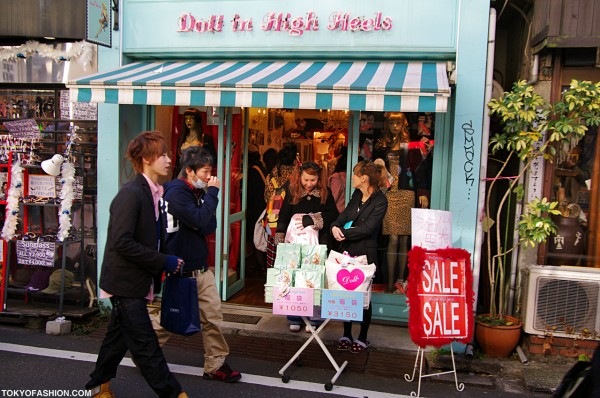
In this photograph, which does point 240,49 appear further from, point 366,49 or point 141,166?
point 141,166

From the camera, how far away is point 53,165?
5.84 m

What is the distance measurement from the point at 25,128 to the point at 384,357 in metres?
4.69

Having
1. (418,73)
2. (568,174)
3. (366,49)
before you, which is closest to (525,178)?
(568,174)

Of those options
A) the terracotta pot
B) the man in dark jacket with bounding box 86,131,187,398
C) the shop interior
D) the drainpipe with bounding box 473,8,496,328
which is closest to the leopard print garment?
the shop interior

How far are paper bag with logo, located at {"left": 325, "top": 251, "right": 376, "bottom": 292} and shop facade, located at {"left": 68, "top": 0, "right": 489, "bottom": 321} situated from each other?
1374 mm

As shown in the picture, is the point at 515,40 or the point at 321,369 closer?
the point at 321,369

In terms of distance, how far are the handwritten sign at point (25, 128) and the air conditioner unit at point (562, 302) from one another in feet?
18.2

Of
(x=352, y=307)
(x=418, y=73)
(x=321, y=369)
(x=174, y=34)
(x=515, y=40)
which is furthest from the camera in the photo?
(x=515, y=40)

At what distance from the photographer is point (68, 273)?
6.36m

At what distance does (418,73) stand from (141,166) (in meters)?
2.88

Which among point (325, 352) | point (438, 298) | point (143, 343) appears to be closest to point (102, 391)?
point (143, 343)

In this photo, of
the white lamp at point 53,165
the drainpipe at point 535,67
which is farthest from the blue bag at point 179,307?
the drainpipe at point 535,67

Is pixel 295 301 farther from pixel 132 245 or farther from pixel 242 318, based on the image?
pixel 242 318

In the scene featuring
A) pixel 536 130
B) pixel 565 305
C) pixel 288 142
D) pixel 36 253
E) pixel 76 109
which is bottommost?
pixel 565 305
